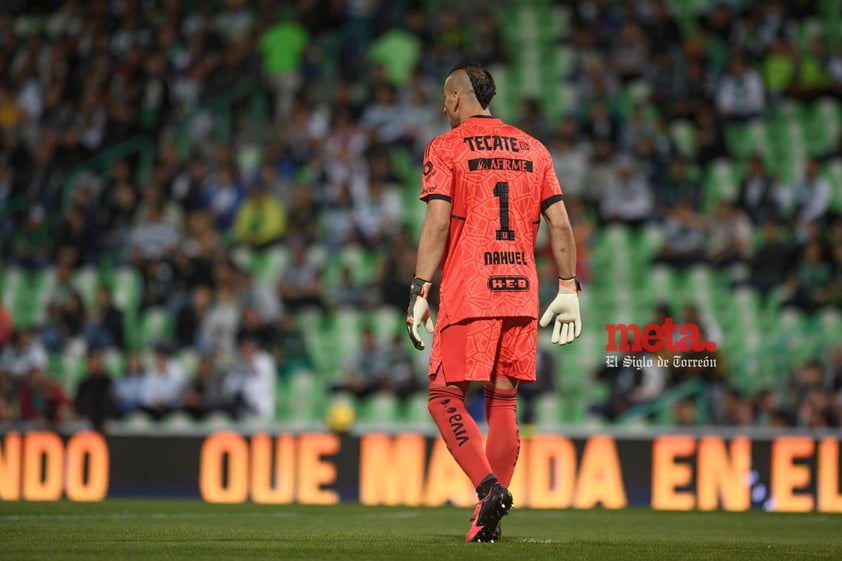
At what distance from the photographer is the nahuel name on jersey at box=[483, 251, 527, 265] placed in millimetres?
6887

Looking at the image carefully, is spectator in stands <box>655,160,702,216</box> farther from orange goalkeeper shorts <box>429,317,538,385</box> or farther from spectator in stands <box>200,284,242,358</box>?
orange goalkeeper shorts <box>429,317,538,385</box>

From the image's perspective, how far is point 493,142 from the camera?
699 cm

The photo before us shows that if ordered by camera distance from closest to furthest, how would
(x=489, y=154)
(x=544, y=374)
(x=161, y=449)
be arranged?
(x=489, y=154), (x=161, y=449), (x=544, y=374)

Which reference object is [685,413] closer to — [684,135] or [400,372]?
[400,372]

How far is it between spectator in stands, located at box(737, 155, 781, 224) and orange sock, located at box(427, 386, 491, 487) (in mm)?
10105

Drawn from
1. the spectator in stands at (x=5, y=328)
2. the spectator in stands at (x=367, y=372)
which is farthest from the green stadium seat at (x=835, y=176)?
the spectator in stands at (x=5, y=328)

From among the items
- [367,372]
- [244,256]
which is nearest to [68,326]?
[244,256]

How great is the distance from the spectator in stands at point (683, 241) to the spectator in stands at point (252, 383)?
4.42 meters

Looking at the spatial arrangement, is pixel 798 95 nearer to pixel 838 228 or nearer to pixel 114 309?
pixel 838 228

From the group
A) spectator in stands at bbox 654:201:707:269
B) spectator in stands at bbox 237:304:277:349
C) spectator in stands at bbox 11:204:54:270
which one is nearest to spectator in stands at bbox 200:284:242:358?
spectator in stands at bbox 237:304:277:349

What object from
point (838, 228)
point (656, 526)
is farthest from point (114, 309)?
point (656, 526)

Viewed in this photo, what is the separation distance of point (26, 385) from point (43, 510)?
20.0ft

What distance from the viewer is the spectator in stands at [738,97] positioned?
57.9 ft

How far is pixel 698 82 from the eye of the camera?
1797 centimetres
